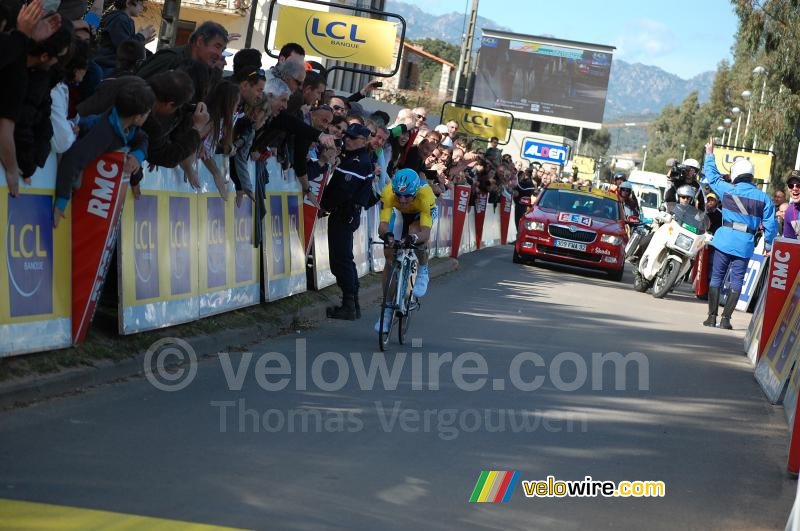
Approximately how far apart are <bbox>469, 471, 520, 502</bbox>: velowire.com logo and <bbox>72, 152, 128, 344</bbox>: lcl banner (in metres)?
3.18

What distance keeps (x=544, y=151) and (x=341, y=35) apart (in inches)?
1615

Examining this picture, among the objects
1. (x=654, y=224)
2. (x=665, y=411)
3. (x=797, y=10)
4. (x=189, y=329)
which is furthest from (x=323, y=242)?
(x=797, y=10)

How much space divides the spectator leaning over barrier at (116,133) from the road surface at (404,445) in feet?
4.98

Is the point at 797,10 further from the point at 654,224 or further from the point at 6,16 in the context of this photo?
the point at 6,16

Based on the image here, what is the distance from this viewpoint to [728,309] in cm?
1839

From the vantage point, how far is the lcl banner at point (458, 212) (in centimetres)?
2569

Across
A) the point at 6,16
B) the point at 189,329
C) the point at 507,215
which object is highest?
the point at 6,16

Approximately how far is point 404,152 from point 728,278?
16.6ft

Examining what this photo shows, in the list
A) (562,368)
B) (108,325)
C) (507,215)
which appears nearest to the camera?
(108,325)

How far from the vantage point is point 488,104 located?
258ft

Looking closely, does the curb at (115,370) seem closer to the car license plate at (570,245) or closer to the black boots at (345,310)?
the black boots at (345,310)

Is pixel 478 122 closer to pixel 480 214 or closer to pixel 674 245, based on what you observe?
pixel 480 214

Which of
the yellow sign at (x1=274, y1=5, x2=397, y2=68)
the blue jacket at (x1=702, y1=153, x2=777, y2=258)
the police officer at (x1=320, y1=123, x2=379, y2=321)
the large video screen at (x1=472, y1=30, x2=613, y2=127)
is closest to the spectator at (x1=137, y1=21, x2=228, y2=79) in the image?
the police officer at (x1=320, y1=123, x2=379, y2=321)

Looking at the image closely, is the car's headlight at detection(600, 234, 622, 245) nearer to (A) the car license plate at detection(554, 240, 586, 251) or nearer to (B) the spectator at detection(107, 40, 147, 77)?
(A) the car license plate at detection(554, 240, 586, 251)
